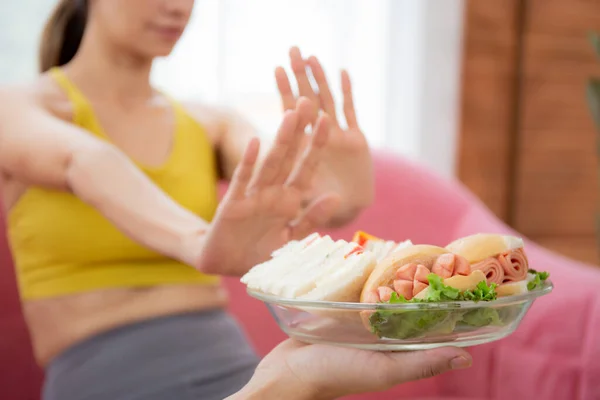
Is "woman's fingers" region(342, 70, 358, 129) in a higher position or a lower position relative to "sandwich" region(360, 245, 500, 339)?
higher

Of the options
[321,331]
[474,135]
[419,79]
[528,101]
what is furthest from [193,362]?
[528,101]

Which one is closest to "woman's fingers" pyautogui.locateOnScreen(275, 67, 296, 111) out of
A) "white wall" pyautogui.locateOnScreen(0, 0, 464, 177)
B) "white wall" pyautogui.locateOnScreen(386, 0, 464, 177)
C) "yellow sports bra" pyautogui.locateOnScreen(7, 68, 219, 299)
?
"yellow sports bra" pyautogui.locateOnScreen(7, 68, 219, 299)

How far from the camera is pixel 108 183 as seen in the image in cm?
82

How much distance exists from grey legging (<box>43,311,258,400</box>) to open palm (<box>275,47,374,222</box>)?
23 centimetres

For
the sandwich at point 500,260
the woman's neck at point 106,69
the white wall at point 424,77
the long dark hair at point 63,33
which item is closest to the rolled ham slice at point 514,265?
the sandwich at point 500,260

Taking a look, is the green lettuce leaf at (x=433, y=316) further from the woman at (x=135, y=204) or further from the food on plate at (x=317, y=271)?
the woman at (x=135, y=204)

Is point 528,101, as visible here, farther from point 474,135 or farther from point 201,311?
point 201,311

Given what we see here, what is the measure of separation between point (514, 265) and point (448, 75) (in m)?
1.85

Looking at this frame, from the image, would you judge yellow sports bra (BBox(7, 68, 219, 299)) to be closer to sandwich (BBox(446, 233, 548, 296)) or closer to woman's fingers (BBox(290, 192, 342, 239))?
woman's fingers (BBox(290, 192, 342, 239))

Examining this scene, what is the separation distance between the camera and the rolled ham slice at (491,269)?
0.55m

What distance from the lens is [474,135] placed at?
2.45 meters

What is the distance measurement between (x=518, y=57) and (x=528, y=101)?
150mm

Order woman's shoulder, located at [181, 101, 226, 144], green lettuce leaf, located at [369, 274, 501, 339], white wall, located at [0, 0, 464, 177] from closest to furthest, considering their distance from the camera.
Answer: green lettuce leaf, located at [369, 274, 501, 339], woman's shoulder, located at [181, 101, 226, 144], white wall, located at [0, 0, 464, 177]

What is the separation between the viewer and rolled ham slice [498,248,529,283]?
57cm
